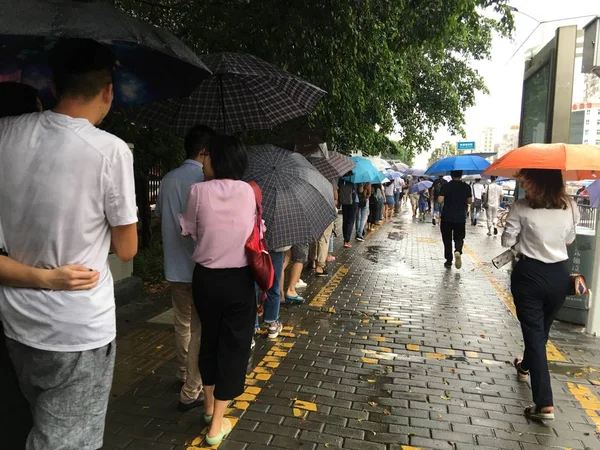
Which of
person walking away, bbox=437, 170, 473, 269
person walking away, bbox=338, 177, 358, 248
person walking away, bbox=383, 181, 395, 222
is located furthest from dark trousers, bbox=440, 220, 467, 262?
person walking away, bbox=383, 181, 395, 222

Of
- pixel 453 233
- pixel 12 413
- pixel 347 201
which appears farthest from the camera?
pixel 347 201

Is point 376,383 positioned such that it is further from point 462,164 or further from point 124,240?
point 462,164

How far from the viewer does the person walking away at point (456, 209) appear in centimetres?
898

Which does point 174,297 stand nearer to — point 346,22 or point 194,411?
point 194,411

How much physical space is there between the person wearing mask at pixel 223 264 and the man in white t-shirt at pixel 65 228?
1.00m

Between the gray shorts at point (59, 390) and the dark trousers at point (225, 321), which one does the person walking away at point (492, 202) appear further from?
the gray shorts at point (59, 390)

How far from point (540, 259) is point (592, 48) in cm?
315

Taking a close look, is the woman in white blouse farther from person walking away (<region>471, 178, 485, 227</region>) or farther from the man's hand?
person walking away (<region>471, 178, 485, 227</region>)

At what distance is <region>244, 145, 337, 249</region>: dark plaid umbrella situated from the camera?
3979 mm

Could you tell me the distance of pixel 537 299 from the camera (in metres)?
3.67

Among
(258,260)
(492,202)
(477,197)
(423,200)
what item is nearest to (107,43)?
(258,260)

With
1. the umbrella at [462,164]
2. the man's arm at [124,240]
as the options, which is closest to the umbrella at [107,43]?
the man's arm at [124,240]

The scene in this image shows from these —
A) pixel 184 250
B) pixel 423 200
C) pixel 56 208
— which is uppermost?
pixel 56 208

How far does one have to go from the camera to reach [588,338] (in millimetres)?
5484
